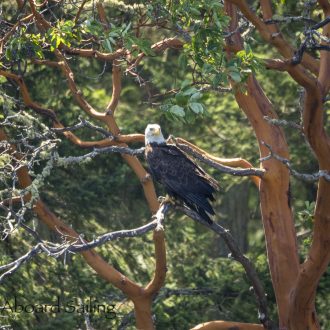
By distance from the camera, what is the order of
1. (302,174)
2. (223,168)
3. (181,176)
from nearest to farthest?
(302,174), (223,168), (181,176)

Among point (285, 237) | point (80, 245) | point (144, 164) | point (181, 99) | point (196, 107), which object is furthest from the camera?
point (144, 164)

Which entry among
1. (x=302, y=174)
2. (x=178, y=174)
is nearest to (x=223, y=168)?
(x=302, y=174)

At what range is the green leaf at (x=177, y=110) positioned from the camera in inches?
281

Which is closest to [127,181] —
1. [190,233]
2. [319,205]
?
[190,233]

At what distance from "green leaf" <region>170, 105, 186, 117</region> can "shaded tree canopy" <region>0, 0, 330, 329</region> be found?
10mm

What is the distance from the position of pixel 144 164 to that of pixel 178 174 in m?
3.40

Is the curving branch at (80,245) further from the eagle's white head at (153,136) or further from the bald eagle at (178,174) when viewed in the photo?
the eagle's white head at (153,136)

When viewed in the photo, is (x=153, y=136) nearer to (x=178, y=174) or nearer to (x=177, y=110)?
(x=178, y=174)

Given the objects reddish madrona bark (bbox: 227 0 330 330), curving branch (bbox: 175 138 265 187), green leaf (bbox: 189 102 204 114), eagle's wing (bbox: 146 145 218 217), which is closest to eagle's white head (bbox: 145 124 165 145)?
eagle's wing (bbox: 146 145 218 217)

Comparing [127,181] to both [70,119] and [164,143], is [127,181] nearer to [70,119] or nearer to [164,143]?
[70,119]

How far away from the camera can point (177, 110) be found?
7.17m

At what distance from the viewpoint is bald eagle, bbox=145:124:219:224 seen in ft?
30.2

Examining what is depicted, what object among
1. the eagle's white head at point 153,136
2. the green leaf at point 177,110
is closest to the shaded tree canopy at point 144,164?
the green leaf at point 177,110

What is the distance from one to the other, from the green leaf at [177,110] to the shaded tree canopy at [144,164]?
1cm
